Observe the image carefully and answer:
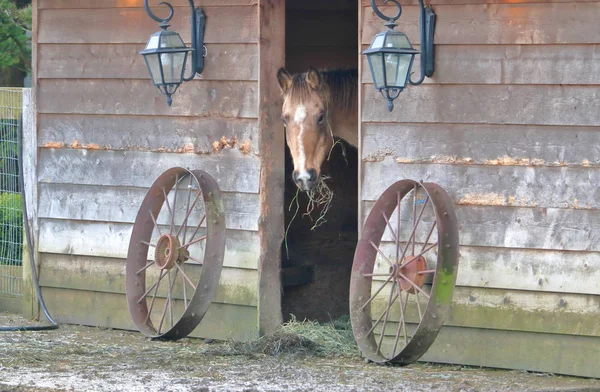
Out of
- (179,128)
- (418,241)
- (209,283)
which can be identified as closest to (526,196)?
(418,241)

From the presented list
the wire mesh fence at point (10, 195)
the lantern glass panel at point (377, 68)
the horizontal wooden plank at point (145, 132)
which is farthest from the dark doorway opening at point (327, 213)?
the wire mesh fence at point (10, 195)

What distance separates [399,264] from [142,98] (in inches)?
92.7

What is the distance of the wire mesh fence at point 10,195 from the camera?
26.4ft

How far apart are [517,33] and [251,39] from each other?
5.90 feet

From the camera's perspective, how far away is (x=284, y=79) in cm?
654

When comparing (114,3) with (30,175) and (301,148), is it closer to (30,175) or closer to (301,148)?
(30,175)

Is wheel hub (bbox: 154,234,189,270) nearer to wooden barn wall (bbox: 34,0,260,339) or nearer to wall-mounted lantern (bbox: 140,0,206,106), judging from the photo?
wooden barn wall (bbox: 34,0,260,339)

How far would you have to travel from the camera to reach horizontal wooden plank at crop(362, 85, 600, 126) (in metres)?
5.54

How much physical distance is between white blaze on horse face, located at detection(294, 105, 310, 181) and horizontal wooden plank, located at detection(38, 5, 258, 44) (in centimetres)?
55

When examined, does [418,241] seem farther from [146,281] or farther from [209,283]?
[146,281]

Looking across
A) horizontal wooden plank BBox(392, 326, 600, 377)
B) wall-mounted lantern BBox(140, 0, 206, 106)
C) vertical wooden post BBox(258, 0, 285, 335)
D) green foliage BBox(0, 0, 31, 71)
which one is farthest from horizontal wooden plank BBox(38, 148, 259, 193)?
green foliage BBox(0, 0, 31, 71)

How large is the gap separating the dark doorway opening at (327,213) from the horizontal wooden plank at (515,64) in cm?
191

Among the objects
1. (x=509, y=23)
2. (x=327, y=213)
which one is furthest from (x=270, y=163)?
(x=509, y=23)

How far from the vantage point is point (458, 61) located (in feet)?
19.1
